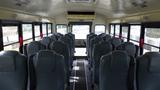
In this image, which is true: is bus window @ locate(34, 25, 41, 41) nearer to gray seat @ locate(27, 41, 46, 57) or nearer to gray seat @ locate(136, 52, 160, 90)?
gray seat @ locate(27, 41, 46, 57)

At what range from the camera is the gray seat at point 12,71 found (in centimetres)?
215

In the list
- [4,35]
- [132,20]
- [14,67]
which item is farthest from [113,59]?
[132,20]

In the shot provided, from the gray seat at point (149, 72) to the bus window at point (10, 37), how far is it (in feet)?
9.20

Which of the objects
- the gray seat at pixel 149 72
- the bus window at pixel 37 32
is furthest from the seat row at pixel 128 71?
the bus window at pixel 37 32

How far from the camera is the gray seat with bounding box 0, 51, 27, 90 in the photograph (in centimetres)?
215

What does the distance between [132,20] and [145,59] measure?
12.1 ft

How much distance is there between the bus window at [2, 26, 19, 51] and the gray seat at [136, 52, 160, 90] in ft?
9.20

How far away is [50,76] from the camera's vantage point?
7.81 feet

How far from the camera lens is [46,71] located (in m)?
2.37

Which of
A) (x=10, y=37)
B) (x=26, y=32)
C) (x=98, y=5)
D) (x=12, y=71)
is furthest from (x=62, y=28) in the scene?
(x=12, y=71)

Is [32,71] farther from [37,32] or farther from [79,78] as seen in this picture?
[37,32]

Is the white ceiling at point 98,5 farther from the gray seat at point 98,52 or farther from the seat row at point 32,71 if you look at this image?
the seat row at point 32,71

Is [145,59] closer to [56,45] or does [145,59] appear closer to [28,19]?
[56,45]

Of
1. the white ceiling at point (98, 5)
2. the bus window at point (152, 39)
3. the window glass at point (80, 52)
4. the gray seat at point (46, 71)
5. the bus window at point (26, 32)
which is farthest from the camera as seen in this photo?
the window glass at point (80, 52)
